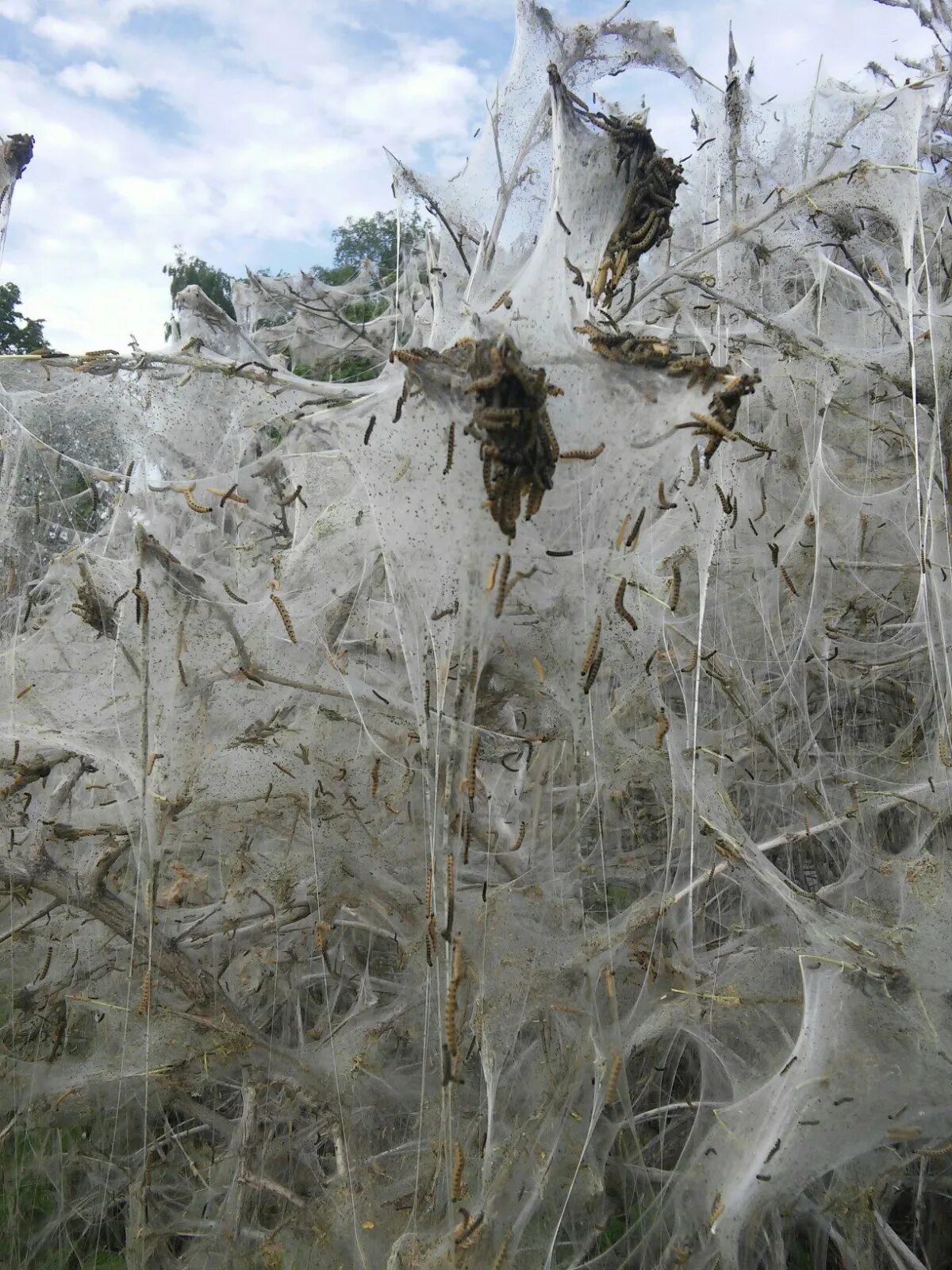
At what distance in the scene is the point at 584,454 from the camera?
6.31ft

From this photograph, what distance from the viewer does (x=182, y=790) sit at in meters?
2.77

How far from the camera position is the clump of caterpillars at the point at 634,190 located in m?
2.30

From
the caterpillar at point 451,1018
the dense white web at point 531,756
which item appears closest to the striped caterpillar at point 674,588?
the dense white web at point 531,756

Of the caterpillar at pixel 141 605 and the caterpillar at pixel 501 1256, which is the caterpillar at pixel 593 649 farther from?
the caterpillar at pixel 501 1256

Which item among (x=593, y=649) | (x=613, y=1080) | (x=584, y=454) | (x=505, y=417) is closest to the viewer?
(x=505, y=417)

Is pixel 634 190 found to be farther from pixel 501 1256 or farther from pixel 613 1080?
pixel 501 1256

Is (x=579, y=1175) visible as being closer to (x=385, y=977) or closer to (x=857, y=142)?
(x=385, y=977)

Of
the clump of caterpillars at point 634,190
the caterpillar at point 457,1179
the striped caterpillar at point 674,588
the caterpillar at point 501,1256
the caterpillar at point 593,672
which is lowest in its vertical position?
the caterpillar at point 501,1256

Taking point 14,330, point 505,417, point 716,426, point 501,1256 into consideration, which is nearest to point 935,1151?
point 501,1256

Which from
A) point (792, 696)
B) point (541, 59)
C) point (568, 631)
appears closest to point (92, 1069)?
point (568, 631)

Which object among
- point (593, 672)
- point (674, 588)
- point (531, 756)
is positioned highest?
point (674, 588)

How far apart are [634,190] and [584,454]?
888mm

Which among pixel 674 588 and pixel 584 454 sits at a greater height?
pixel 584 454

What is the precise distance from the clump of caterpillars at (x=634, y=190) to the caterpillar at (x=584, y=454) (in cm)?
58
